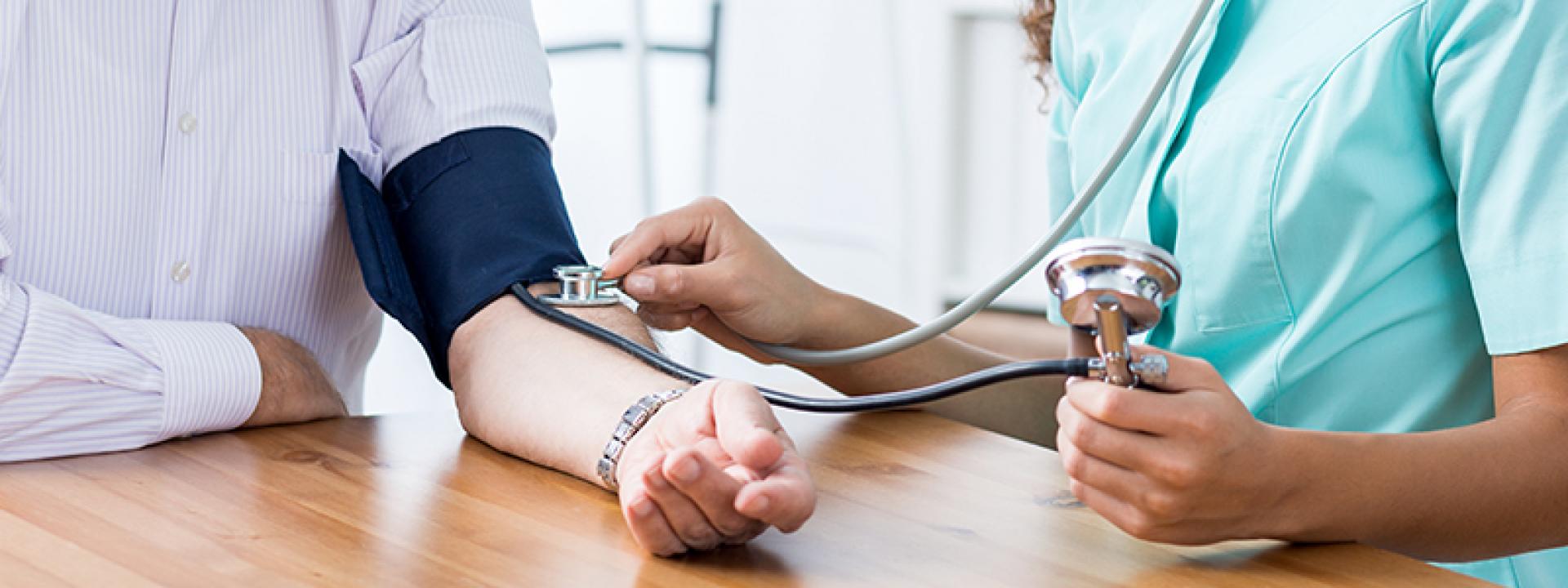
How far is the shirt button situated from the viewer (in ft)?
3.30

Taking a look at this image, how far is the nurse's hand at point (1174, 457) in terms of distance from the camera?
2.24ft

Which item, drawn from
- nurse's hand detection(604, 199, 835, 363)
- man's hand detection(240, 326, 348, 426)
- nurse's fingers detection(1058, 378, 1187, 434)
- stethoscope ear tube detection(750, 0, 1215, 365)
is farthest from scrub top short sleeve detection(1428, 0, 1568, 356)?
man's hand detection(240, 326, 348, 426)

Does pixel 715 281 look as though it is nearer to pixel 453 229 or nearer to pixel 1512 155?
pixel 453 229

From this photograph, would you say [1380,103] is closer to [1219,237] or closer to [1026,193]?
[1219,237]

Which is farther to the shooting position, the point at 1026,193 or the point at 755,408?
the point at 1026,193

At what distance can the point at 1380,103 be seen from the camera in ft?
3.03

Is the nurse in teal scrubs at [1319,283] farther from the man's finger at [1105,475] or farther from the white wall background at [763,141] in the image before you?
the white wall background at [763,141]

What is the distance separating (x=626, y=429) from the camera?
0.80 metres

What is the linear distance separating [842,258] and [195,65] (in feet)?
7.62

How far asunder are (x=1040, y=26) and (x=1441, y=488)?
692mm

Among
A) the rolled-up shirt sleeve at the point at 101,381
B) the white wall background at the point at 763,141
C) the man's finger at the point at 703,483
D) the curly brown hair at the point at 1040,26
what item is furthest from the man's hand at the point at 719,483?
the white wall background at the point at 763,141

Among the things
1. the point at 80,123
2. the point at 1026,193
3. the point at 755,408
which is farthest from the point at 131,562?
the point at 1026,193

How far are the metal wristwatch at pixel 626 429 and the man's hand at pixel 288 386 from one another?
0.25m

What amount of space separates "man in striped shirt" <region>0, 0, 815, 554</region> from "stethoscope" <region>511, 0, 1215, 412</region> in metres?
0.08
